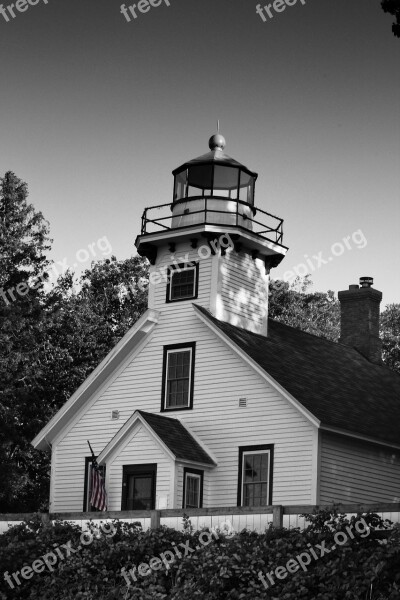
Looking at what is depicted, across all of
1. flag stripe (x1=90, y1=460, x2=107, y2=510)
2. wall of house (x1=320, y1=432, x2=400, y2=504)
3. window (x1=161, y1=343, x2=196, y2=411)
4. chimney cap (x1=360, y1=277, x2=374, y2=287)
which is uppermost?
chimney cap (x1=360, y1=277, x2=374, y2=287)

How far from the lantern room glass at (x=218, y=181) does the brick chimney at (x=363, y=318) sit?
719 centimetres

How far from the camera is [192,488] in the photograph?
24.7m

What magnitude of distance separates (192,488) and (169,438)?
1.29 meters

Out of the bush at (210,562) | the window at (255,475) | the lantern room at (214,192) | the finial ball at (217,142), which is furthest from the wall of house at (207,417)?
the bush at (210,562)

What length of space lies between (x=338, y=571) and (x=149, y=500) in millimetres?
10510

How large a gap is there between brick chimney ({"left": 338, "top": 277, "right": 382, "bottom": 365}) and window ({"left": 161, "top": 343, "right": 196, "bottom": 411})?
29.2 feet

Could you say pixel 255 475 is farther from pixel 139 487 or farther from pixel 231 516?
pixel 231 516

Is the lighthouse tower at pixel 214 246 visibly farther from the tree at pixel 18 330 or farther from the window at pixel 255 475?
the tree at pixel 18 330

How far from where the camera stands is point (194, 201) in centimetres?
2777

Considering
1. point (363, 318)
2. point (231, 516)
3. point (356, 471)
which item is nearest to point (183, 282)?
point (356, 471)

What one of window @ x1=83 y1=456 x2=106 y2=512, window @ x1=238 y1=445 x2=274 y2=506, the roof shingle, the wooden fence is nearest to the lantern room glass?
the roof shingle

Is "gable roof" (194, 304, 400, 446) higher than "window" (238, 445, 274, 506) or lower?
higher

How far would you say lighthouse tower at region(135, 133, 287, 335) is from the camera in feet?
88.8

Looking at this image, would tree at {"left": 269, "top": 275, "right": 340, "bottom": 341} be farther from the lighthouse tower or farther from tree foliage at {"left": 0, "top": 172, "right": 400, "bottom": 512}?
the lighthouse tower
